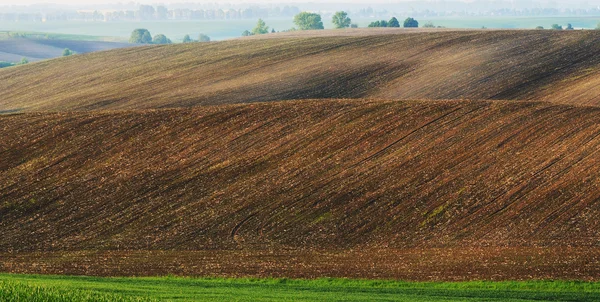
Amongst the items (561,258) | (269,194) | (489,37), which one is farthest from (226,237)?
(489,37)

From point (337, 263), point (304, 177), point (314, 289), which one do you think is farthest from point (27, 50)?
point (314, 289)

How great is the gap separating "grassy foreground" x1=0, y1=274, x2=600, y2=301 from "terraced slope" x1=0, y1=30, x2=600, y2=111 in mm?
26462

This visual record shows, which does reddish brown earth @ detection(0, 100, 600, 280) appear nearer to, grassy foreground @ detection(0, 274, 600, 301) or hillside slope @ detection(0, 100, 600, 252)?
hillside slope @ detection(0, 100, 600, 252)

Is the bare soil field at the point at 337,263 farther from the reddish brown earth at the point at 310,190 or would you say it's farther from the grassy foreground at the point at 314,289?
the grassy foreground at the point at 314,289

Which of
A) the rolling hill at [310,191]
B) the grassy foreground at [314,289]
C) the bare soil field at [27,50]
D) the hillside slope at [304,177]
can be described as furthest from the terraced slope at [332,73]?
the bare soil field at [27,50]

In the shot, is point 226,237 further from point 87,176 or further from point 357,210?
point 87,176

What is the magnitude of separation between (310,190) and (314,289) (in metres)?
8.32

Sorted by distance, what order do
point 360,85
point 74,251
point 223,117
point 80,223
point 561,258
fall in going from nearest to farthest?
point 561,258 → point 74,251 → point 80,223 → point 223,117 → point 360,85

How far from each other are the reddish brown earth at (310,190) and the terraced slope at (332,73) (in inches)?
566

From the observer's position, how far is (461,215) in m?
27.5

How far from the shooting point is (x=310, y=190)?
97.7ft

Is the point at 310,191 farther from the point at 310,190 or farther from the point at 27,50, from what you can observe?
the point at 27,50

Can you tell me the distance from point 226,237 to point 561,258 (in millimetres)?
9711

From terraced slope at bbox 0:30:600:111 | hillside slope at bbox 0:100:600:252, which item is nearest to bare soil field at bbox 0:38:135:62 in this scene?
terraced slope at bbox 0:30:600:111
